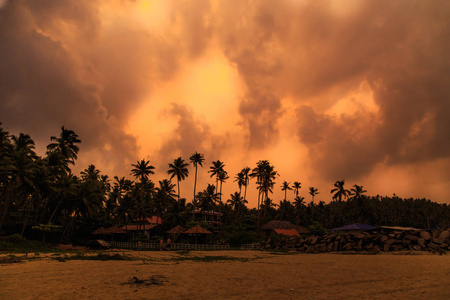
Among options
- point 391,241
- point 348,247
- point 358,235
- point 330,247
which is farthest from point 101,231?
point 391,241

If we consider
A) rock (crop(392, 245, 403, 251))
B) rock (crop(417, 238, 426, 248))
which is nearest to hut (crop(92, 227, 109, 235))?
rock (crop(392, 245, 403, 251))

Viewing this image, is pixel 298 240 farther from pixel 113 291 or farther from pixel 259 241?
pixel 113 291

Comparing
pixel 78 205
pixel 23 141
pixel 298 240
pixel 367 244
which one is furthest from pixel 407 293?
pixel 23 141

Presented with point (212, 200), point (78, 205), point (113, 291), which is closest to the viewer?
point (113, 291)

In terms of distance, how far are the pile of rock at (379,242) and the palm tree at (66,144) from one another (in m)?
40.5

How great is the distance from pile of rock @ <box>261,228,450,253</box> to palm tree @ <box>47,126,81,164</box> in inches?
1596

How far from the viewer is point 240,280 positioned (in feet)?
39.8

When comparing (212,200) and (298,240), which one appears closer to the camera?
(298,240)

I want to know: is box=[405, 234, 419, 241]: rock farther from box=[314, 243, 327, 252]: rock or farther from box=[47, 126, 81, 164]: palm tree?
box=[47, 126, 81, 164]: palm tree

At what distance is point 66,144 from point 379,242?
51.5 metres

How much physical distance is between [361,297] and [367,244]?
2611 centimetres

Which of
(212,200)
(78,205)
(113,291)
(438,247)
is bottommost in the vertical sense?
(113,291)

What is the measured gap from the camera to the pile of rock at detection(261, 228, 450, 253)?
90.9 ft

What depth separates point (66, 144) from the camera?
2147 inches
